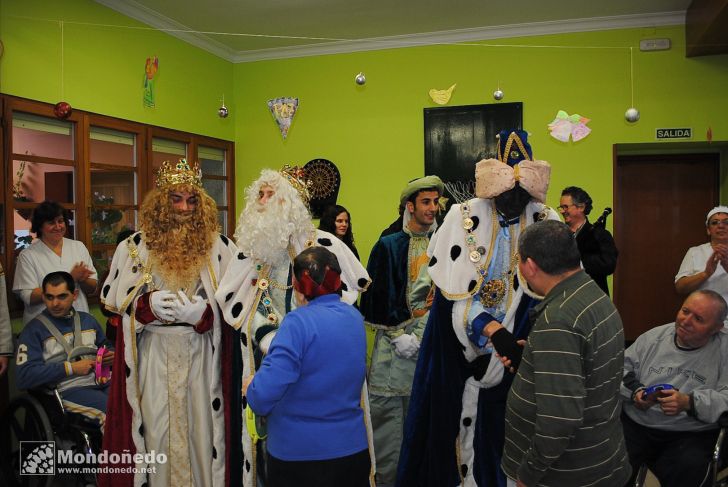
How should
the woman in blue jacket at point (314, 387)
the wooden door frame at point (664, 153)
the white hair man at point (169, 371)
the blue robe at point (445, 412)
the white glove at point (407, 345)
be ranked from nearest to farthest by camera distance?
the woman in blue jacket at point (314, 387), the blue robe at point (445, 412), the white hair man at point (169, 371), the white glove at point (407, 345), the wooden door frame at point (664, 153)

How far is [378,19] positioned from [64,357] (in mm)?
4144

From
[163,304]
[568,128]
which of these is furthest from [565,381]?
[568,128]

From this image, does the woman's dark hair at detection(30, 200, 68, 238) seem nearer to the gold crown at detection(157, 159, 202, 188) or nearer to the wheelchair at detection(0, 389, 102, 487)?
the wheelchair at detection(0, 389, 102, 487)

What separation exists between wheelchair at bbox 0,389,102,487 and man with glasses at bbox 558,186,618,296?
3.45 metres

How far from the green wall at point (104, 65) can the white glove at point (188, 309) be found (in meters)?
2.50

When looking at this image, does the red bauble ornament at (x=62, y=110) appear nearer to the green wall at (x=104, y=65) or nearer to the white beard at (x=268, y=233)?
the green wall at (x=104, y=65)

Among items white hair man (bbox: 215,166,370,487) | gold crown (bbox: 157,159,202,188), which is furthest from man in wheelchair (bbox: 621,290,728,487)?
gold crown (bbox: 157,159,202,188)

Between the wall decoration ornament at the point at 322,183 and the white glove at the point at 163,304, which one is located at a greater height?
the wall decoration ornament at the point at 322,183

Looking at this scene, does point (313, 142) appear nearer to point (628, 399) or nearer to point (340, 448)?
point (628, 399)

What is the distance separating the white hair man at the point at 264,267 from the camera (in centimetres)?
285

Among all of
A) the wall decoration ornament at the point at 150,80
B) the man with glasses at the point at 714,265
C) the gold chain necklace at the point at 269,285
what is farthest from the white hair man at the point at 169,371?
the man with glasses at the point at 714,265

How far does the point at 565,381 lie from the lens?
5.77 ft

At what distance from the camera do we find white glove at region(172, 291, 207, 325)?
2.93m

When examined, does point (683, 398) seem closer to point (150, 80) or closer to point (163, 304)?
point (163, 304)
